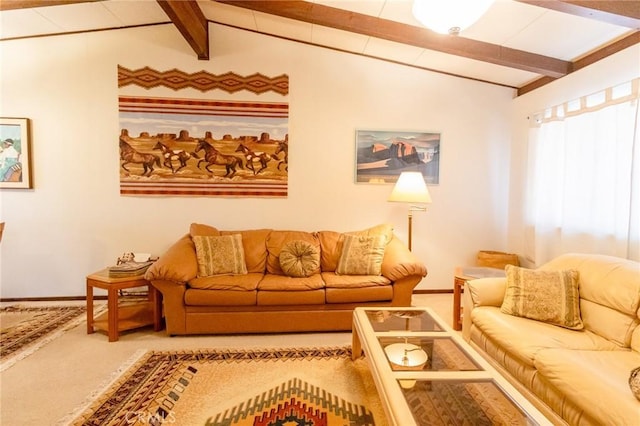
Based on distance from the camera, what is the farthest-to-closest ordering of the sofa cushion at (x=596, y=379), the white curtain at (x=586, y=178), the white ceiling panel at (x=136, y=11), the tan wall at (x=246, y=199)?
the tan wall at (x=246, y=199)
the white ceiling panel at (x=136, y=11)
the white curtain at (x=586, y=178)
the sofa cushion at (x=596, y=379)

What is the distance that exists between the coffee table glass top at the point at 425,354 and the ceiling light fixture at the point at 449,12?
162cm

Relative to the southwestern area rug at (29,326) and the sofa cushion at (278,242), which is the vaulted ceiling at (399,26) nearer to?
the sofa cushion at (278,242)

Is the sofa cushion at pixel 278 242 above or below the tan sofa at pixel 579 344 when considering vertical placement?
above

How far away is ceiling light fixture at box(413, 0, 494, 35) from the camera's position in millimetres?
1357

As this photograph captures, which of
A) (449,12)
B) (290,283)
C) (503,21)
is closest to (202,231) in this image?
(290,283)

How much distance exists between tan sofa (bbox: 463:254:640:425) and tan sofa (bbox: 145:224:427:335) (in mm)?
672

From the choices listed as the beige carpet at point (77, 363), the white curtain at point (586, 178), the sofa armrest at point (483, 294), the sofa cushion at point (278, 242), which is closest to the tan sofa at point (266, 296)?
the beige carpet at point (77, 363)

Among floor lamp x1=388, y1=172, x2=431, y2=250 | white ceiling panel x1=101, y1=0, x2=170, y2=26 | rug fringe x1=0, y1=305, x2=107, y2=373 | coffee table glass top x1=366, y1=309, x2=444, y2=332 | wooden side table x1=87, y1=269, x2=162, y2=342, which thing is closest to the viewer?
coffee table glass top x1=366, y1=309, x2=444, y2=332

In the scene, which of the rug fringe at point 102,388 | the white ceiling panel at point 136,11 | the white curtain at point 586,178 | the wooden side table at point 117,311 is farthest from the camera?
the white ceiling panel at point 136,11

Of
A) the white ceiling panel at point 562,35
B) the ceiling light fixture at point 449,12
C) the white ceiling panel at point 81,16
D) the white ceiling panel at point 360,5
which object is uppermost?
the white ceiling panel at point 81,16

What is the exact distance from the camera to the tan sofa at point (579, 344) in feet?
4.31

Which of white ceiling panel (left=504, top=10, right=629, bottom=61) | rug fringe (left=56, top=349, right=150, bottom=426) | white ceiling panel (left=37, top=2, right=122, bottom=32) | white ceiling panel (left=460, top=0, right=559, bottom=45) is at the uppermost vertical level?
white ceiling panel (left=37, top=2, right=122, bottom=32)

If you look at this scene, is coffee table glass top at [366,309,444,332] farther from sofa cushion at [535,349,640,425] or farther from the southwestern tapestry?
the southwestern tapestry

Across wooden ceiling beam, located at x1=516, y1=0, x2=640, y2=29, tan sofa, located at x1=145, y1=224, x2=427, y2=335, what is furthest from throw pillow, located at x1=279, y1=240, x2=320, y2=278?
wooden ceiling beam, located at x1=516, y1=0, x2=640, y2=29
